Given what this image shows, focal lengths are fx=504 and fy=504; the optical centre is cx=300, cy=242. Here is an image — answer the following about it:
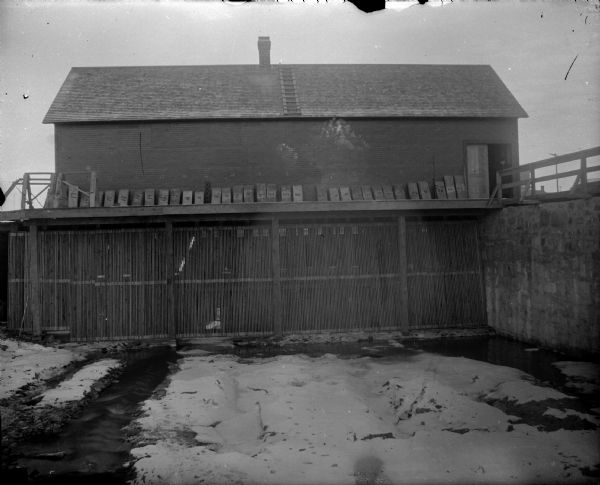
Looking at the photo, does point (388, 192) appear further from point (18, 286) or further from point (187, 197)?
point (18, 286)

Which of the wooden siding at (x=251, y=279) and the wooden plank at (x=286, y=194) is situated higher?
the wooden plank at (x=286, y=194)

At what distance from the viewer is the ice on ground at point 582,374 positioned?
28.3 ft

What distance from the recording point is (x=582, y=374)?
933 centimetres

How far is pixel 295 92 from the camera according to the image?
1755 centimetres

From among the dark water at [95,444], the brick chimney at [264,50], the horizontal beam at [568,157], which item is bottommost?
the dark water at [95,444]

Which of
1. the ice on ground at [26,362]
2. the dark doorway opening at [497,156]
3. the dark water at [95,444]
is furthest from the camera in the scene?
the dark doorway opening at [497,156]

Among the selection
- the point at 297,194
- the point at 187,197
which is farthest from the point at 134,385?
the point at 297,194

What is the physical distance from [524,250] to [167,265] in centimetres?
905

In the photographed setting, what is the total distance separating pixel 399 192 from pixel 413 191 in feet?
1.51

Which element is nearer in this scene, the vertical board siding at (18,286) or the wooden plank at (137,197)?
the vertical board siding at (18,286)

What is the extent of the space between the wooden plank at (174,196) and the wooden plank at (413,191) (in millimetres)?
7350

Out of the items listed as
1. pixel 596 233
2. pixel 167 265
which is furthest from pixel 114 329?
pixel 596 233

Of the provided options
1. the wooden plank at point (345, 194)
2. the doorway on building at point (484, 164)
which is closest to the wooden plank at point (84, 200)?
the wooden plank at point (345, 194)

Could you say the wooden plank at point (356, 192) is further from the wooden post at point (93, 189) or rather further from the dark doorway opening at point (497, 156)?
the wooden post at point (93, 189)
